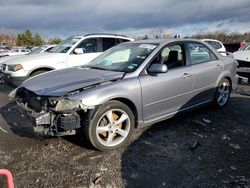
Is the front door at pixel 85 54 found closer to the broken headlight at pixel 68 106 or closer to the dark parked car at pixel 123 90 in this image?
the dark parked car at pixel 123 90

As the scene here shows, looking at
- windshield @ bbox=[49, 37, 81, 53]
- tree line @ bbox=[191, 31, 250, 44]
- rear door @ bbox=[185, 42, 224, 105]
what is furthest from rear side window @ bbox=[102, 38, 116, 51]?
tree line @ bbox=[191, 31, 250, 44]

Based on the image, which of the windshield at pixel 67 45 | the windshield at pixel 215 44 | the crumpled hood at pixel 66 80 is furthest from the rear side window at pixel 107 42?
the windshield at pixel 215 44

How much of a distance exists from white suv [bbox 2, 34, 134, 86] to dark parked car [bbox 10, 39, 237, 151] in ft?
9.47

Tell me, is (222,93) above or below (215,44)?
below

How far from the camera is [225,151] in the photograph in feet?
12.4

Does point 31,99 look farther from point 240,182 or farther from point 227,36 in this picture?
point 227,36

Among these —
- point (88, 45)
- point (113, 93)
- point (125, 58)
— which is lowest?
point (113, 93)

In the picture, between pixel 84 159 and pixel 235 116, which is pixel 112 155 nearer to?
pixel 84 159

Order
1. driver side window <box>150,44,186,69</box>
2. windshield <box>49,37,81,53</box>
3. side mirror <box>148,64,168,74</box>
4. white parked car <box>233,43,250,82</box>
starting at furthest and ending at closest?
white parked car <box>233,43,250,82</box>
windshield <box>49,37,81,53</box>
driver side window <box>150,44,186,69</box>
side mirror <box>148,64,168,74</box>

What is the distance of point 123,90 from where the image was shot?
3.85 m

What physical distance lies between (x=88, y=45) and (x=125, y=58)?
13.0ft

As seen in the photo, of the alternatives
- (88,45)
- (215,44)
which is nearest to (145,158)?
(88,45)

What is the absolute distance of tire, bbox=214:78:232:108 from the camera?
5637 mm

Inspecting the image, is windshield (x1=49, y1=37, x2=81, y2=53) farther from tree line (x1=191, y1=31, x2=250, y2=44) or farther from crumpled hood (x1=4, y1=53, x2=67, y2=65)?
tree line (x1=191, y1=31, x2=250, y2=44)
